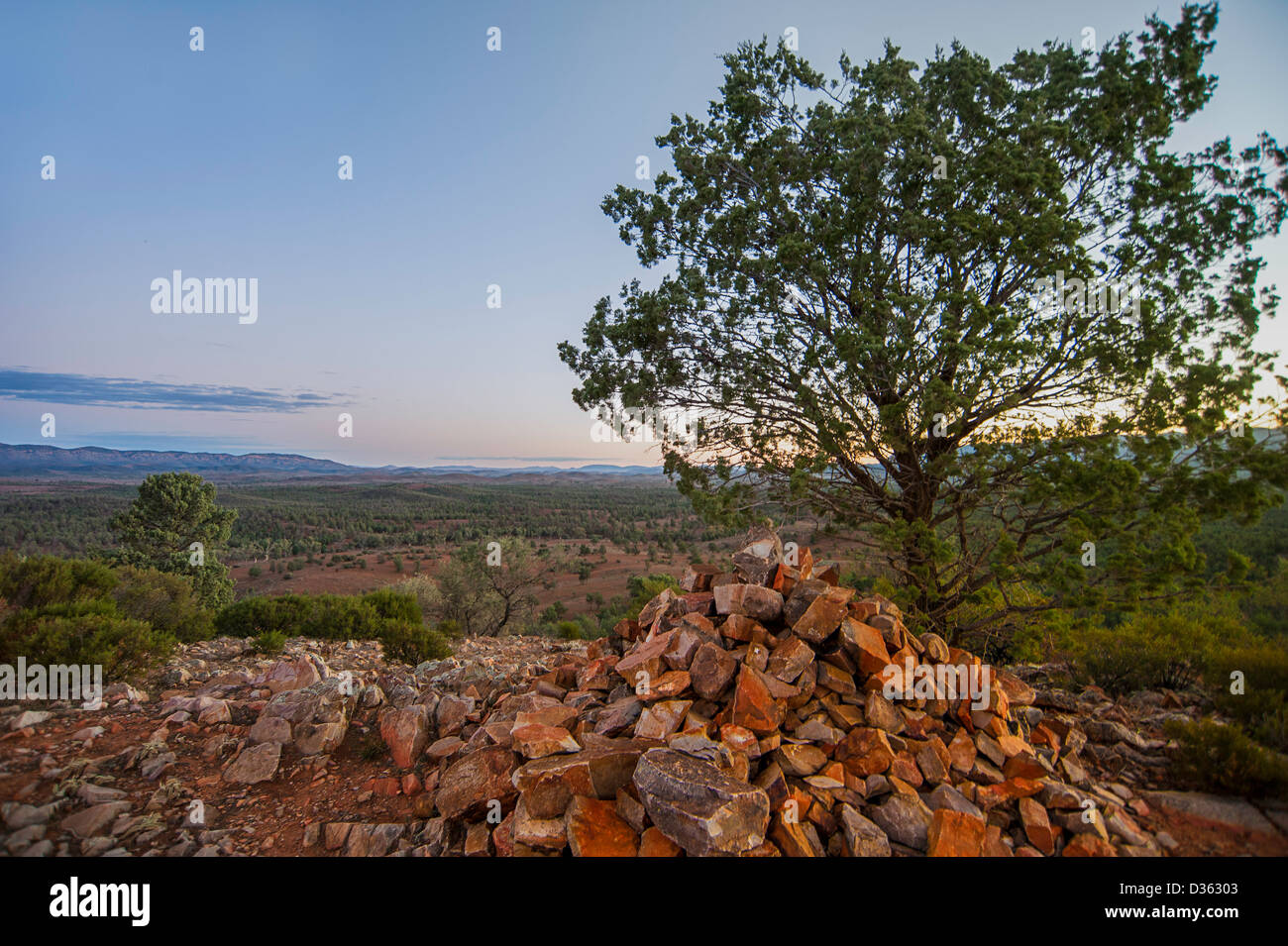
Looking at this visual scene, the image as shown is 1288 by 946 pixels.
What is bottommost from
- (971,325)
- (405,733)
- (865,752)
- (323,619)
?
(323,619)

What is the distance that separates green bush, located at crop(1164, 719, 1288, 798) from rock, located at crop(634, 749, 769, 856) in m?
3.58

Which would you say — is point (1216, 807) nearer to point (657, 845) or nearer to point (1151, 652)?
point (1151, 652)

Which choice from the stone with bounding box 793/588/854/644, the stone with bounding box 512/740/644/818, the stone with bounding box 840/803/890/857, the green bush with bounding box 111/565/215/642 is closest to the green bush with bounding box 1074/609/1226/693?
the stone with bounding box 793/588/854/644

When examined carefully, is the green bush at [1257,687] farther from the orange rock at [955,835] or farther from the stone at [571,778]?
the stone at [571,778]

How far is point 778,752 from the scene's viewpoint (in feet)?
12.8

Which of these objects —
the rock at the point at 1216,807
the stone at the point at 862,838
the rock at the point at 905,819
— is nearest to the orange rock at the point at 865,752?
the rock at the point at 905,819

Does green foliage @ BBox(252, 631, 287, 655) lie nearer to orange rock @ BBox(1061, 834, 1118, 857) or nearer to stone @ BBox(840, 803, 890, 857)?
stone @ BBox(840, 803, 890, 857)

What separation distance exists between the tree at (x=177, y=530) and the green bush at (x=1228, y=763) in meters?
25.0

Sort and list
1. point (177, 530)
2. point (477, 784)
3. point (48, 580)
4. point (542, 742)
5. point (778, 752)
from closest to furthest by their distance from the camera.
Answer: point (778, 752)
point (477, 784)
point (542, 742)
point (48, 580)
point (177, 530)

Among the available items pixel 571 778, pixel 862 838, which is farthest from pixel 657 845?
pixel 862 838

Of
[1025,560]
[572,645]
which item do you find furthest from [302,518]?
Answer: [1025,560]

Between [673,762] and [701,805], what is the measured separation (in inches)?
15.8
